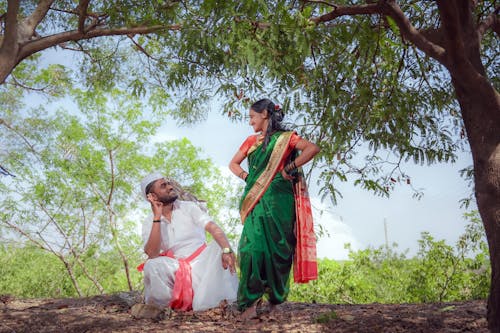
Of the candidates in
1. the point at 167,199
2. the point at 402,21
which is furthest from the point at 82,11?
the point at 402,21

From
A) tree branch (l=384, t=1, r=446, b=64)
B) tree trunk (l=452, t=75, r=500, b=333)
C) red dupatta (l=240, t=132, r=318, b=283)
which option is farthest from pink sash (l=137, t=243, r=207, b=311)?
tree branch (l=384, t=1, r=446, b=64)

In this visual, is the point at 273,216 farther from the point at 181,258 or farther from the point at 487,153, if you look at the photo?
the point at 487,153

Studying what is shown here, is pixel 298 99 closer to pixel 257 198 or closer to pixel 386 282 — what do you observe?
pixel 257 198

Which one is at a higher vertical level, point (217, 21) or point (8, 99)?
point (8, 99)

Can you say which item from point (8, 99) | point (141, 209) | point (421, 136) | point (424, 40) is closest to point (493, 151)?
point (424, 40)

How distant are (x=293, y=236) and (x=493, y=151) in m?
1.83

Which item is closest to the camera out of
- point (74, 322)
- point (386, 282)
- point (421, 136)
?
point (74, 322)

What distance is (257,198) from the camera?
479cm

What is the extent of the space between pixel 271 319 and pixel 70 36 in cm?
537

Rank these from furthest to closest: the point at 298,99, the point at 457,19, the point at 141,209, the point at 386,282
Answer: the point at 141,209 → the point at 386,282 → the point at 298,99 → the point at 457,19

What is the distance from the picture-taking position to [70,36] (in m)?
7.83

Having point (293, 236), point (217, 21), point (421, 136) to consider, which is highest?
point (217, 21)

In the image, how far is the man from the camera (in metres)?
4.88

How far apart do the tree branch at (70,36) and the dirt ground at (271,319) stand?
3600mm
